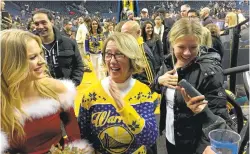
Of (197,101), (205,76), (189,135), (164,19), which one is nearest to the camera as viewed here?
(197,101)

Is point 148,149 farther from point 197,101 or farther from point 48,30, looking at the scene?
point 48,30

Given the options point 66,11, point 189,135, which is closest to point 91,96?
point 189,135

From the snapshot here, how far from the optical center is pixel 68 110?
1506 millimetres

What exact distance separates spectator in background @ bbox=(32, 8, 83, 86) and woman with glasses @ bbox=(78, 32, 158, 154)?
4.01ft

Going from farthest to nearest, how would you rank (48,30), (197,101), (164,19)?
1. (164,19)
2. (48,30)
3. (197,101)

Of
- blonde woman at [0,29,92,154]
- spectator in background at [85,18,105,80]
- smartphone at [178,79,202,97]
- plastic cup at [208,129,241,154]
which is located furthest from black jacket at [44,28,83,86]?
spectator in background at [85,18,105,80]

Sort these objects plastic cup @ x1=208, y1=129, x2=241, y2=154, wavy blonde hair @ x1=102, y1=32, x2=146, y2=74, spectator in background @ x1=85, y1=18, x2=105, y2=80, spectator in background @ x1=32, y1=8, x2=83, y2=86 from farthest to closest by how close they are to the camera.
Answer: spectator in background @ x1=85, y1=18, x2=105, y2=80, spectator in background @ x1=32, y1=8, x2=83, y2=86, wavy blonde hair @ x1=102, y1=32, x2=146, y2=74, plastic cup @ x1=208, y1=129, x2=241, y2=154

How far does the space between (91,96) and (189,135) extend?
55 cm

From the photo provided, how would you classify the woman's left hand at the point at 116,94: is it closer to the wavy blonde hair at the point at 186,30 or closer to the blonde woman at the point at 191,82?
the blonde woman at the point at 191,82

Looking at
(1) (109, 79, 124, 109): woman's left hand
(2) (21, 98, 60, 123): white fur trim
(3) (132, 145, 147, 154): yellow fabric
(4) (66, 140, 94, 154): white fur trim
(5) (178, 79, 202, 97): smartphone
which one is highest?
(5) (178, 79, 202, 97): smartphone

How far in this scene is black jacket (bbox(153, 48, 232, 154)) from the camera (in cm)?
136

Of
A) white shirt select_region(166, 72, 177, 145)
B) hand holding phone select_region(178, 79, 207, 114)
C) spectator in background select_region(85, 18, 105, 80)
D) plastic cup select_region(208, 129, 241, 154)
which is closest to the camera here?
plastic cup select_region(208, 129, 241, 154)

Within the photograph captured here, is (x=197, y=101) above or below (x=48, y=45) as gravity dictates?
below

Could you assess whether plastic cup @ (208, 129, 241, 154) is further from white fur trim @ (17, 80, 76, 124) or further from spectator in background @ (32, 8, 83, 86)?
spectator in background @ (32, 8, 83, 86)
